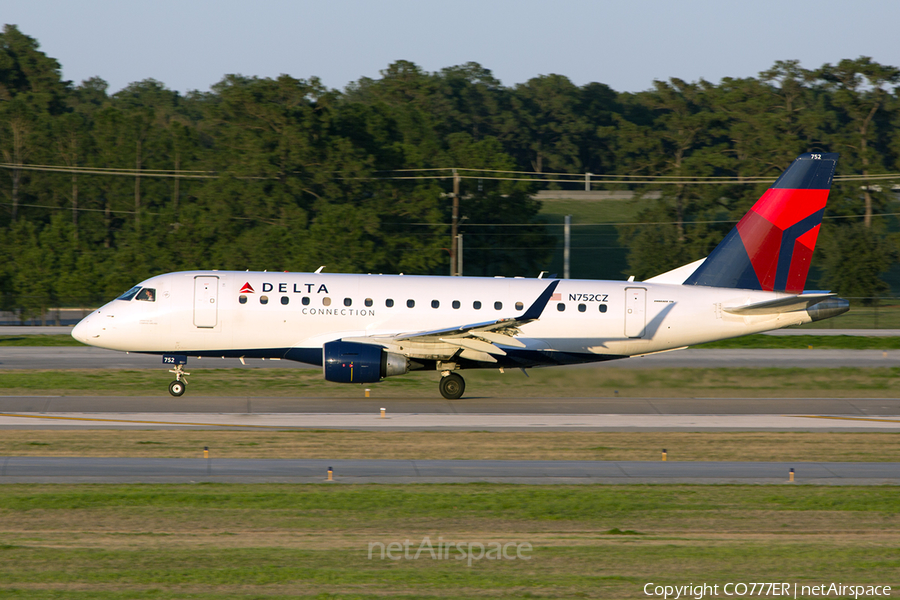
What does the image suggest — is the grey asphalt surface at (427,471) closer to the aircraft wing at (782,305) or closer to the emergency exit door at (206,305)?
the aircraft wing at (782,305)

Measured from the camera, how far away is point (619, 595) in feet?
35.8

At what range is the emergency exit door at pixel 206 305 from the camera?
27359 mm

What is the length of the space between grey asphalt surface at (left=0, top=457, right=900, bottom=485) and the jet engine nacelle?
751 cm

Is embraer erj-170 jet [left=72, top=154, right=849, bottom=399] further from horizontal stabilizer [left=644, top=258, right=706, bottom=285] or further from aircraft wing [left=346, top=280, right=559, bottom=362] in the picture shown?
horizontal stabilizer [left=644, top=258, right=706, bottom=285]

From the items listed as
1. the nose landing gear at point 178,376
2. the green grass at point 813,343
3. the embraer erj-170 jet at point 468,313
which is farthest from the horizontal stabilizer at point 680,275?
the nose landing gear at point 178,376

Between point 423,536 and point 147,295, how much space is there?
17.1 metres

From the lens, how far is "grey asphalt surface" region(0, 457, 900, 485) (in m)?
17.1

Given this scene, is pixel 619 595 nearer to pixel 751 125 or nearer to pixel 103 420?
pixel 103 420

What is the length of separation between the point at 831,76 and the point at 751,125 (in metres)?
12.9

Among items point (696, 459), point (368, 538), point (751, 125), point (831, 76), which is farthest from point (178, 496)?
point (831, 76)

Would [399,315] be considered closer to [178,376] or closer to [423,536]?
[178,376]

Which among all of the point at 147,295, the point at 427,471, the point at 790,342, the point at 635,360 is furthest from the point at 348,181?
the point at 427,471

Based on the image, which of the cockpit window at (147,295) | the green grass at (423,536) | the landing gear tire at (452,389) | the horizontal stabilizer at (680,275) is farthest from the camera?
the horizontal stabilizer at (680,275)

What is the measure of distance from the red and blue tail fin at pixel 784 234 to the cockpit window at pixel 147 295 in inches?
682
